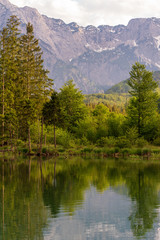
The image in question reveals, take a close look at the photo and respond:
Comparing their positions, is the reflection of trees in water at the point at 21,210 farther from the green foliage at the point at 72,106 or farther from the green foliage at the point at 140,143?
the green foliage at the point at 72,106

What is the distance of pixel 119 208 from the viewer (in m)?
16.7

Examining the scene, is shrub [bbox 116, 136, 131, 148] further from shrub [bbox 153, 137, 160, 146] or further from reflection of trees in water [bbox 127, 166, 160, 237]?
reflection of trees in water [bbox 127, 166, 160, 237]

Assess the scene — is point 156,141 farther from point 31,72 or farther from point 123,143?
point 31,72

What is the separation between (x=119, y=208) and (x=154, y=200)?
270 centimetres

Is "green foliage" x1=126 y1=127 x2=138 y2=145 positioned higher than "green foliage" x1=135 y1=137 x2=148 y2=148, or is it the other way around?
"green foliage" x1=126 y1=127 x2=138 y2=145

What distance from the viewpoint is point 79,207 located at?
55.4ft

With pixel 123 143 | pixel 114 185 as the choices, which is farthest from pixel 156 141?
pixel 114 185

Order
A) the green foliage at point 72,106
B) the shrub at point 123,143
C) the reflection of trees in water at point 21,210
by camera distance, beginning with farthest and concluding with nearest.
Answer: the green foliage at point 72,106 < the shrub at point 123,143 < the reflection of trees in water at point 21,210

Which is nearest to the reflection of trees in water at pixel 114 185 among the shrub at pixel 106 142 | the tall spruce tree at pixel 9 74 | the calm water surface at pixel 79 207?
the calm water surface at pixel 79 207

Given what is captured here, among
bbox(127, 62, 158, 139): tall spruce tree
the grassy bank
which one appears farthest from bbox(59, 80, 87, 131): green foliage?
the grassy bank

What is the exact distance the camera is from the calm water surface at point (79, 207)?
12.8 m

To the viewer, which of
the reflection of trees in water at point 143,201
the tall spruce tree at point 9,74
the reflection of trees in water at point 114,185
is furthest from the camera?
the tall spruce tree at point 9,74

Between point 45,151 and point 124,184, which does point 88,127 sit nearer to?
point 45,151

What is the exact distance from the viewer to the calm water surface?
12.8 meters
